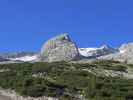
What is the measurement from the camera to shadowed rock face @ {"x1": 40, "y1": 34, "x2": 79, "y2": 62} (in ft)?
571

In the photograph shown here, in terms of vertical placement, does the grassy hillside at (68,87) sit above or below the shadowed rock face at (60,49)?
below

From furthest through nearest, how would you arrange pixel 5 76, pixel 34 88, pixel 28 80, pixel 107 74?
pixel 107 74
pixel 5 76
pixel 28 80
pixel 34 88

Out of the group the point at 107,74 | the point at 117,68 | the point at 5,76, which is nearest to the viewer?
the point at 5,76

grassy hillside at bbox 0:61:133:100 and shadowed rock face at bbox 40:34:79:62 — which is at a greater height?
shadowed rock face at bbox 40:34:79:62

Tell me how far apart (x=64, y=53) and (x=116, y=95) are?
394 feet

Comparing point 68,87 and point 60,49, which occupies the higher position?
point 60,49

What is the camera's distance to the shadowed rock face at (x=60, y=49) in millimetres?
174000

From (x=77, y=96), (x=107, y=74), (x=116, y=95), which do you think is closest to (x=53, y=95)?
(x=77, y=96)

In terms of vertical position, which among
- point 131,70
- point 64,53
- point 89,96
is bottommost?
point 89,96

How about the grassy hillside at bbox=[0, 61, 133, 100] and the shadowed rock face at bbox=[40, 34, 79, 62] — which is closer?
the grassy hillside at bbox=[0, 61, 133, 100]

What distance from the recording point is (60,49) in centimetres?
17700

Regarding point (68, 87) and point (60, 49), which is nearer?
point (68, 87)

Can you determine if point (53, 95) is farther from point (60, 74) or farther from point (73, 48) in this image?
point (73, 48)

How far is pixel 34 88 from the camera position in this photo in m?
59.6
